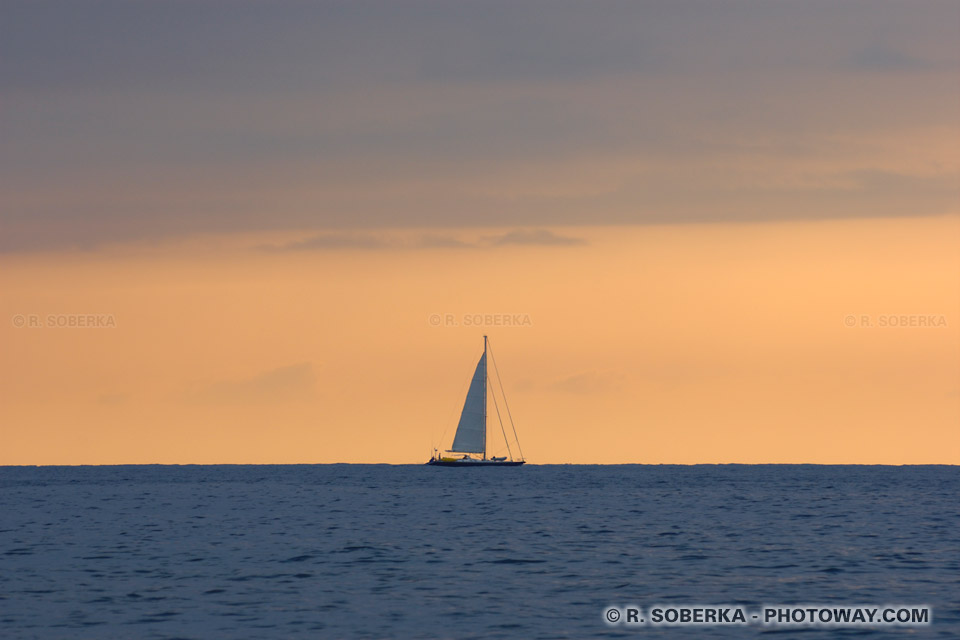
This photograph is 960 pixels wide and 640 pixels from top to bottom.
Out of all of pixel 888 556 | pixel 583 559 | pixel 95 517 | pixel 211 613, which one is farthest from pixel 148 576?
pixel 95 517

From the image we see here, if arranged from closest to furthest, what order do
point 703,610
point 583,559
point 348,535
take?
point 703,610 → point 583,559 → point 348,535

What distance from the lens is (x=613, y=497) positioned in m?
145

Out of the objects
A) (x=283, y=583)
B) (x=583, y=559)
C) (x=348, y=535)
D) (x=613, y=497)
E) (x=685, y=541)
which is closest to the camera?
(x=283, y=583)

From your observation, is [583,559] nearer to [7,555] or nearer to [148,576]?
[148,576]

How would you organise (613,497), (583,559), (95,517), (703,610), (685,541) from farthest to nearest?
(613,497), (95,517), (685,541), (583,559), (703,610)

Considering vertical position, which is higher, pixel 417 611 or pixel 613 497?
pixel 613 497

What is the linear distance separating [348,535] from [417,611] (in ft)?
116

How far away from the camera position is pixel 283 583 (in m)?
52.5

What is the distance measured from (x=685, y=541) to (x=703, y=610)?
28591mm

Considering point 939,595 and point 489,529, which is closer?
point 939,595

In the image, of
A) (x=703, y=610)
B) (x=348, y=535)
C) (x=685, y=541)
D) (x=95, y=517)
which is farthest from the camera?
(x=95, y=517)

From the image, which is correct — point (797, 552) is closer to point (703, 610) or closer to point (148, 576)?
point (703, 610)

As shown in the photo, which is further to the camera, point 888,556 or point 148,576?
point 888,556

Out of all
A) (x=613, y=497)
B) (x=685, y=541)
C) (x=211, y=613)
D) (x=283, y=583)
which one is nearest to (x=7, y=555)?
(x=283, y=583)
